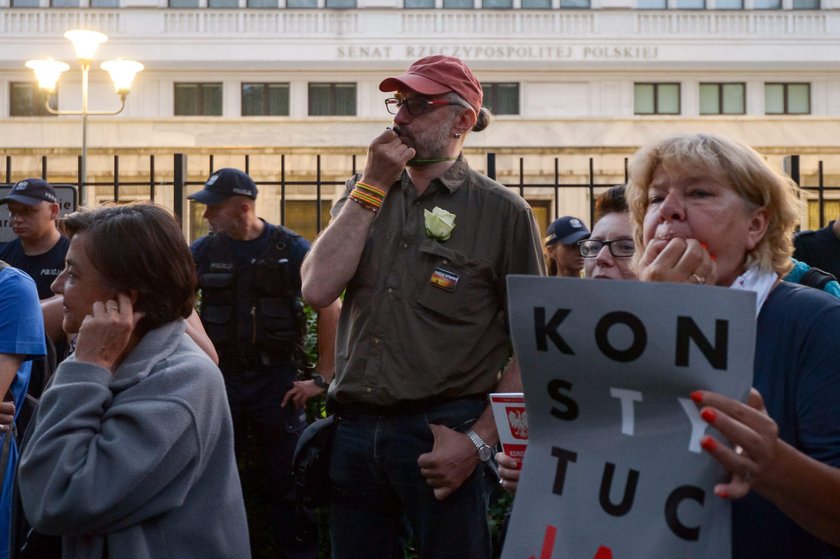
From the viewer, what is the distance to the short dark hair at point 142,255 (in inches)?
110

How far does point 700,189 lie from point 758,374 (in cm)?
39

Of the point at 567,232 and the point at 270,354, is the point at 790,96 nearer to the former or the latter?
the point at 567,232

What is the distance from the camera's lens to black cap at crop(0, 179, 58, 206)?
248 inches

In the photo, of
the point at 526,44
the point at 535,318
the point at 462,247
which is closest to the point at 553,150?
the point at 526,44

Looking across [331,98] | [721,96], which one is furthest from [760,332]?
[721,96]

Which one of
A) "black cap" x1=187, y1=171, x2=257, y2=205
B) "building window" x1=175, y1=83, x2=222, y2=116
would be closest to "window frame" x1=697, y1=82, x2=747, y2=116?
"building window" x1=175, y1=83, x2=222, y2=116

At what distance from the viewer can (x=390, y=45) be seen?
36.4 m

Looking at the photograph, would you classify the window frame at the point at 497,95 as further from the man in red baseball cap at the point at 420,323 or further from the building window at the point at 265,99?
the man in red baseball cap at the point at 420,323

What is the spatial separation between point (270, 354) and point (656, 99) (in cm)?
3231

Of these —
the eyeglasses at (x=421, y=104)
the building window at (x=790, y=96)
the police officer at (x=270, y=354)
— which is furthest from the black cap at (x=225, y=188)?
the building window at (x=790, y=96)

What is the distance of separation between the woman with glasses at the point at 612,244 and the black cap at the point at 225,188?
306cm

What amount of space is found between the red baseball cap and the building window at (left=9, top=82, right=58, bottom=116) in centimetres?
3373

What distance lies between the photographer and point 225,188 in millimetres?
6328

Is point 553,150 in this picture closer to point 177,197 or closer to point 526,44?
point 526,44
